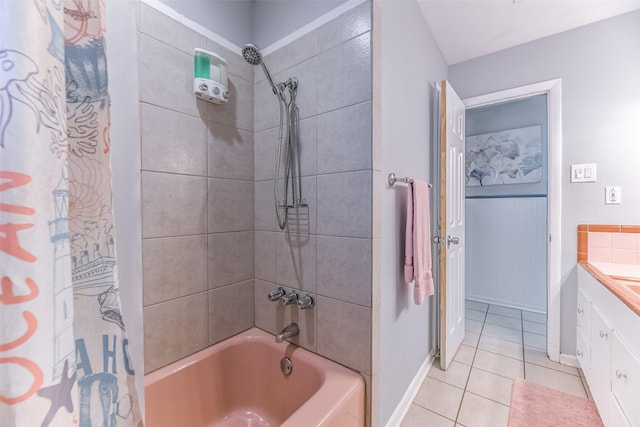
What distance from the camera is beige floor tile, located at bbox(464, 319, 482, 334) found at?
250cm

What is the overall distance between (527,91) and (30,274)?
2.83 metres

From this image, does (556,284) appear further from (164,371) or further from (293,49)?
(164,371)

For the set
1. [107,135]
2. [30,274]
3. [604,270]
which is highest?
[107,135]

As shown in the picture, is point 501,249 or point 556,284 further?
point 501,249

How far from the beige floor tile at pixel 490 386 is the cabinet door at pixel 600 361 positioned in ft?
1.35

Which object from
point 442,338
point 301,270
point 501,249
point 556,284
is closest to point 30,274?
point 301,270

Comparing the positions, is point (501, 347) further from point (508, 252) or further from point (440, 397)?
point (508, 252)

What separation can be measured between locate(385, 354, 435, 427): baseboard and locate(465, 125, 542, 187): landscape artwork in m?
2.22

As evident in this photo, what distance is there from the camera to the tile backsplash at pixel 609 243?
1751 millimetres

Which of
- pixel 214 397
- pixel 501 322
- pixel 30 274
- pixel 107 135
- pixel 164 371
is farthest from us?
pixel 501 322

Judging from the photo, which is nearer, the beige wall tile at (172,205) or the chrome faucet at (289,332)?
the beige wall tile at (172,205)

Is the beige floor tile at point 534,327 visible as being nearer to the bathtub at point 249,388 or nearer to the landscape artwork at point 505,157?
the landscape artwork at point 505,157

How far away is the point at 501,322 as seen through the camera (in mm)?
2652

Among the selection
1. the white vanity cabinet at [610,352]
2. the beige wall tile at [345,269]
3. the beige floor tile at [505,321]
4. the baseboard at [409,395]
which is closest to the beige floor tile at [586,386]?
the white vanity cabinet at [610,352]
